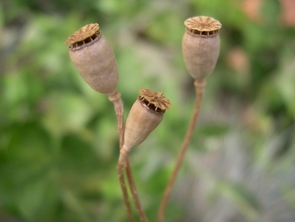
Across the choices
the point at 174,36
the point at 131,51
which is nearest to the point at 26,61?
the point at 131,51

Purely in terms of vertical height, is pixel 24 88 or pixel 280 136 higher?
pixel 24 88

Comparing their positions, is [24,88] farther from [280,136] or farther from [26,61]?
[280,136]

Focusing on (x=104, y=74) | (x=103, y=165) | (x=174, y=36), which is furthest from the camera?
(x=174, y=36)

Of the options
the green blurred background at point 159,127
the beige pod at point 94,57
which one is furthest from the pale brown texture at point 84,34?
the green blurred background at point 159,127

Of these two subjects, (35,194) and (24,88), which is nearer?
(35,194)

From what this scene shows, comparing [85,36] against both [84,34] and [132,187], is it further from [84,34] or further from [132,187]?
[132,187]

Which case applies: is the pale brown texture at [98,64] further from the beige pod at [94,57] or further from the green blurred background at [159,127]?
the green blurred background at [159,127]

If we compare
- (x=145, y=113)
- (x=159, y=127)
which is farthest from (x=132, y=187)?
(x=159, y=127)
